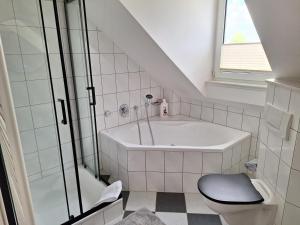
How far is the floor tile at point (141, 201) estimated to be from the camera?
1.86 m

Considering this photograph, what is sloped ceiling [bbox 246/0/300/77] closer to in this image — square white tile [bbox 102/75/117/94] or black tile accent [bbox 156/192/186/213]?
black tile accent [bbox 156/192/186/213]

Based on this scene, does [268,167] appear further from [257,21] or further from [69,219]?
[69,219]

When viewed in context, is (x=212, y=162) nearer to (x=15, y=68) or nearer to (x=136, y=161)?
(x=136, y=161)

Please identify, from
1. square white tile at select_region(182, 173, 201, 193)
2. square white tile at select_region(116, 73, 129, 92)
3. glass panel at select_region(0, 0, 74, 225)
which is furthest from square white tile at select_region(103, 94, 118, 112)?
square white tile at select_region(182, 173, 201, 193)

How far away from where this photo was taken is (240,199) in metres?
1.32

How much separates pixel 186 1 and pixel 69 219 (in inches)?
78.7

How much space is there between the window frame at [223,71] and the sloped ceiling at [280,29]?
71 centimetres

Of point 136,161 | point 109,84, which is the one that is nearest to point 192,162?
point 136,161

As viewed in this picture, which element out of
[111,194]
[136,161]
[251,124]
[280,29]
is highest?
[280,29]

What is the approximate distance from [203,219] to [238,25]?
1771mm

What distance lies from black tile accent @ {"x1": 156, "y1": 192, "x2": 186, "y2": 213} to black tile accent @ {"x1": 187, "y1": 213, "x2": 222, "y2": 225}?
0.09m

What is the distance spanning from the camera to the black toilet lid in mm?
1322

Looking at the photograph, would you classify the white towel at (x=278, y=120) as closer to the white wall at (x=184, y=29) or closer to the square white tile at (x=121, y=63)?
the white wall at (x=184, y=29)

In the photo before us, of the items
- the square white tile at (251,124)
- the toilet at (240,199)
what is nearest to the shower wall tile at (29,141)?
the toilet at (240,199)
